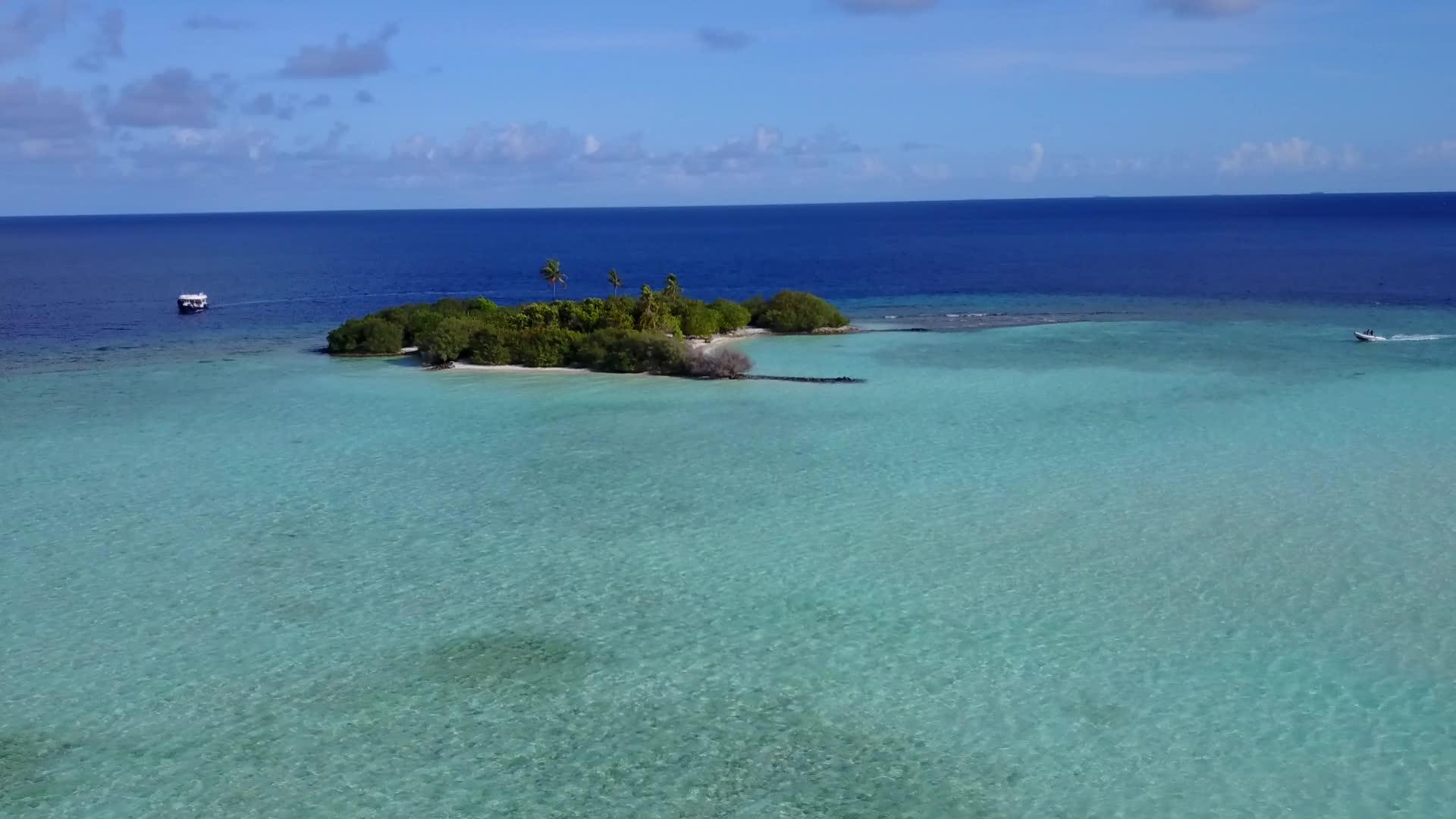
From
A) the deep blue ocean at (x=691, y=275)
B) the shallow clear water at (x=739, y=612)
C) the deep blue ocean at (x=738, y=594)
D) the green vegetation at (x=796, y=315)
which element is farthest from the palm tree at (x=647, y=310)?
the deep blue ocean at (x=691, y=275)

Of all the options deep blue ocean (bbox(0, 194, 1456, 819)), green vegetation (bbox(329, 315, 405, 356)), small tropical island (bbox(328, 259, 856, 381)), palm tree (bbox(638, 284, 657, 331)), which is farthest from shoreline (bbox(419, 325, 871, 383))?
palm tree (bbox(638, 284, 657, 331))

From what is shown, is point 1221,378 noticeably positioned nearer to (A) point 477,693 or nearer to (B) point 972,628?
(B) point 972,628

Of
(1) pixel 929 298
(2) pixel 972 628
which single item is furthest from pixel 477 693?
(1) pixel 929 298

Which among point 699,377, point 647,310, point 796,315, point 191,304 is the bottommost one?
point 699,377

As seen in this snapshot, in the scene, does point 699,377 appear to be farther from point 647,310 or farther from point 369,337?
point 369,337

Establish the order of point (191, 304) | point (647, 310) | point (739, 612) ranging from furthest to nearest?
point (191, 304), point (647, 310), point (739, 612)

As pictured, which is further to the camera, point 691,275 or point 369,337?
point 691,275

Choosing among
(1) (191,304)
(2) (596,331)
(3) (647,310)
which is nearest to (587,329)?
(2) (596,331)
